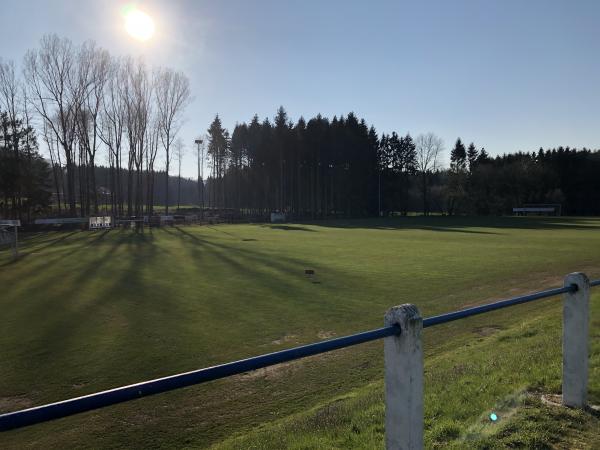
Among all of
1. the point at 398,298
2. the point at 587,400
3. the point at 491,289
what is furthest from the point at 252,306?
the point at 587,400

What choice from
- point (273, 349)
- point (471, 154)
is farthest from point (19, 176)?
point (471, 154)

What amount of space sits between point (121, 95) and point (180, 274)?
38.8 meters

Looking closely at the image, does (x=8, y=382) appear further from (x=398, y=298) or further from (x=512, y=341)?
(x=398, y=298)

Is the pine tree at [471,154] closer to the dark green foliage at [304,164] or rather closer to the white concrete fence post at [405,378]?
the dark green foliage at [304,164]

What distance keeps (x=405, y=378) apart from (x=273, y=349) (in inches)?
200

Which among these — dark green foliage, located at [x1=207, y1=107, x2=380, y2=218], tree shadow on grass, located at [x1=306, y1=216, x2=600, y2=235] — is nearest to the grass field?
tree shadow on grass, located at [x1=306, y1=216, x2=600, y2=235]

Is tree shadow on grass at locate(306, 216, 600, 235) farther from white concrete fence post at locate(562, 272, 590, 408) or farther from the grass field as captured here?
white concrete fence post at locate(562, 272, 590, 408)

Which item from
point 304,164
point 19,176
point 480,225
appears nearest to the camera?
point 19,176

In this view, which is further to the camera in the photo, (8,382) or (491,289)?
(491,289)

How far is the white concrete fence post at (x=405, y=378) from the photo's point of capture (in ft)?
7.78

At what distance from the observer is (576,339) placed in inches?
151

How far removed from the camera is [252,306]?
34.2ft

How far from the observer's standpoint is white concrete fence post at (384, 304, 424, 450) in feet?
7.78

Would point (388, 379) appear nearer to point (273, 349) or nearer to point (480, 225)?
point (273, 349)
